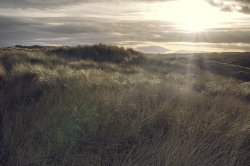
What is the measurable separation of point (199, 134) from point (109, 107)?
149 centimetres

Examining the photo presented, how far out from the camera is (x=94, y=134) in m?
5.08

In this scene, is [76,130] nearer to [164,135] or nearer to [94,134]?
[94,134]

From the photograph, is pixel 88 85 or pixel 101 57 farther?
pixel 101 57

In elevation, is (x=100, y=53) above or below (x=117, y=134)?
above

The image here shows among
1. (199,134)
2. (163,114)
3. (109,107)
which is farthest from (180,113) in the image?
(109,107)

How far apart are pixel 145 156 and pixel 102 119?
1195 mm

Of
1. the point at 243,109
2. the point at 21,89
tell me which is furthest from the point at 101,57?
the point at 243,109

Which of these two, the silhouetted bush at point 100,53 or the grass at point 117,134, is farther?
the silhouetted bush at point 100,53

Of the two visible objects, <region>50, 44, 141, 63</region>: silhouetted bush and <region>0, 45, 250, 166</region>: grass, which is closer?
<region>0, 45, 250, 166</region>: grass

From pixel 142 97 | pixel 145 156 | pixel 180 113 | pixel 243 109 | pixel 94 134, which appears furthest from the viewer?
pixel 142 97

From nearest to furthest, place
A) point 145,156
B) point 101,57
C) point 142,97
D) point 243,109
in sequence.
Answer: point 145,156 → point 243,109 → point 142,97 → point 101,57

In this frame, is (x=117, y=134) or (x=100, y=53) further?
(x=100, y=53)

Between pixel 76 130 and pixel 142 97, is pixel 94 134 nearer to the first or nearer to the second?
pixel 76 130

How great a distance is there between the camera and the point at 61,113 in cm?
564
